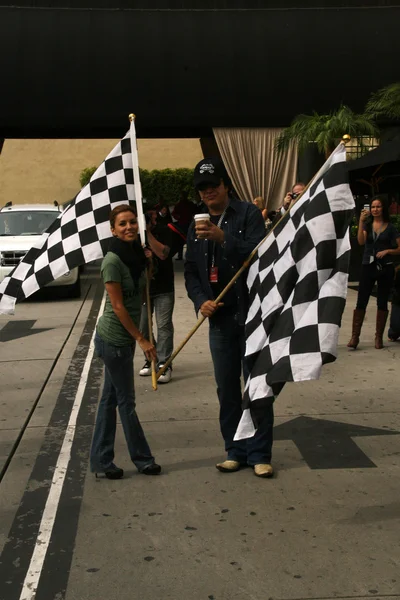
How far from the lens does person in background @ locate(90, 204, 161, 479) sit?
18.2ft

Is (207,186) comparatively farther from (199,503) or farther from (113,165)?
(199,503)

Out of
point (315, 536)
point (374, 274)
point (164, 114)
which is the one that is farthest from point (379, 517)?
point (164, 114)

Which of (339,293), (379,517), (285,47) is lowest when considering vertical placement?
(379,517)

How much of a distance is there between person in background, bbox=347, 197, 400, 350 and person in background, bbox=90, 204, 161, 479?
5203 millimetres

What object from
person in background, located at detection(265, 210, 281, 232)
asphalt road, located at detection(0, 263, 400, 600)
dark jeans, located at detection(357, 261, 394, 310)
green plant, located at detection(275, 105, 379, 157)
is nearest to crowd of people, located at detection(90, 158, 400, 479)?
asphalt road, located at detection(0, 263, 400, 600)

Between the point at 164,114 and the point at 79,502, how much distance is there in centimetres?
1927

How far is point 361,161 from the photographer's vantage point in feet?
56.5

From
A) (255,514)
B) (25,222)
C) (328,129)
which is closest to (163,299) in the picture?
(255,514)

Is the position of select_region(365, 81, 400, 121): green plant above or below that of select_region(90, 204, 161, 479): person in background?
above

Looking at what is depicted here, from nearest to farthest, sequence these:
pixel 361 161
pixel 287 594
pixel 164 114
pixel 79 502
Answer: pixel 287 594 → pixel 79 502 → pixel 361 161 → pixel 164 114

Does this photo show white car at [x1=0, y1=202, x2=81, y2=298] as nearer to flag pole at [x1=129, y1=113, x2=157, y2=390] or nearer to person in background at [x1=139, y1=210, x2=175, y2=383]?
person in background at [x1=139, y1=210, x2=175, y2=383]

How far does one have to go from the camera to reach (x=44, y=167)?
57.4 m

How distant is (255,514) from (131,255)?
5.83 feet

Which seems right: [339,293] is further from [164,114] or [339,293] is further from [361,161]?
[164,114]
